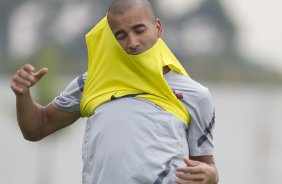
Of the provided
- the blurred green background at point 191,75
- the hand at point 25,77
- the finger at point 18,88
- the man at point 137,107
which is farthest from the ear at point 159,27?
the blurred green background at point 191,75

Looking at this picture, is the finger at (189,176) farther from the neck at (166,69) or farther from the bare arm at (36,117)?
the bare arm at (36,117)

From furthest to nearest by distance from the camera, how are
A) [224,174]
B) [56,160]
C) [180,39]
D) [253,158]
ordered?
1. [180,39]
2. [56,160]
3. [253,158]
4. [224,174]

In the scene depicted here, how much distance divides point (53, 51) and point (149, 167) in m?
24.7

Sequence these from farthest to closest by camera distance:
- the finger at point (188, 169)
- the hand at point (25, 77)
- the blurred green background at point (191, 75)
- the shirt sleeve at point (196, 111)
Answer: the blurred green background at point (191, 75) → the shirt sleeve at point (196, 111) → the hand at point (25, 77) → the finger at point (188, 169)

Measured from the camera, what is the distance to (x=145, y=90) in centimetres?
557

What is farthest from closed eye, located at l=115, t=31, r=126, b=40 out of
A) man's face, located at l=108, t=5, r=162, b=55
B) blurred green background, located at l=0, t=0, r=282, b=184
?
blurred green background, located at l=0, t=0, r=282, b=184

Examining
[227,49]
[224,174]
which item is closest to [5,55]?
[227,49]

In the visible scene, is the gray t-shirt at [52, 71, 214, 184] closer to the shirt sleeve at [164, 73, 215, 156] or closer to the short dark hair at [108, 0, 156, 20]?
the shirt sleeve at [164, 73, 215, 156]

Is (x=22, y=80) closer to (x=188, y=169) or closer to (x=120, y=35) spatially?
(x=120, y=35)

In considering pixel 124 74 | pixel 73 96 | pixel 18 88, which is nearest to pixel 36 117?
pixel 73 96

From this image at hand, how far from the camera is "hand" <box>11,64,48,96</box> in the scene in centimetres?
549

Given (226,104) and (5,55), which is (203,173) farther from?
(5,55)

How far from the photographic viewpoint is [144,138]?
545 cm

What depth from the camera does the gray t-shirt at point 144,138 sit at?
213 inches
